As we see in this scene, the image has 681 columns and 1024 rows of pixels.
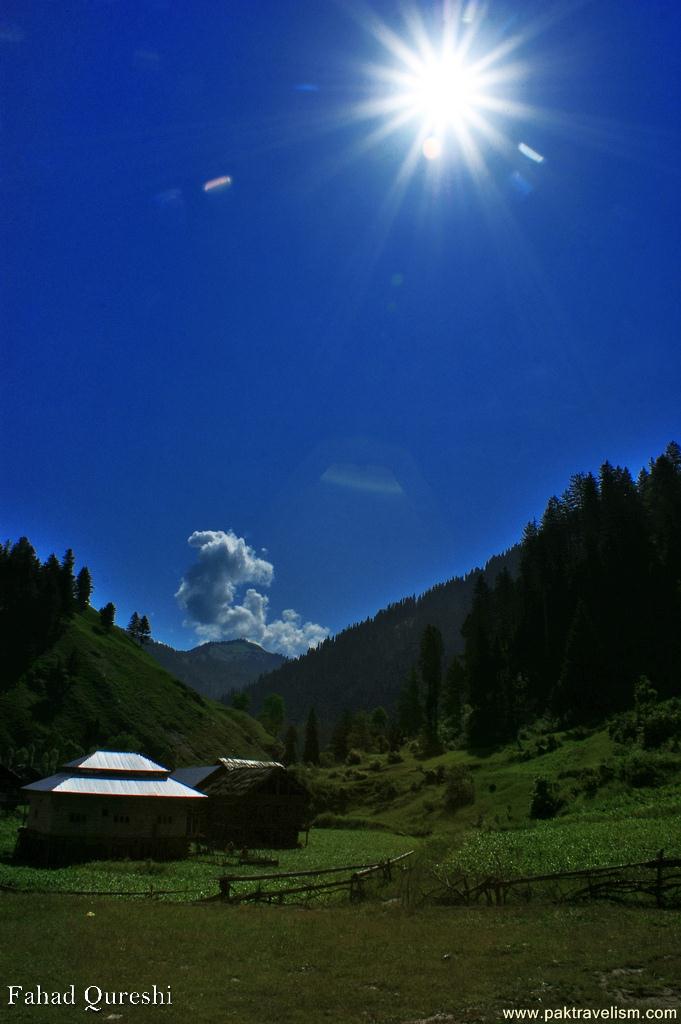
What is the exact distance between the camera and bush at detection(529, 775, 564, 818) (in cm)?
4312

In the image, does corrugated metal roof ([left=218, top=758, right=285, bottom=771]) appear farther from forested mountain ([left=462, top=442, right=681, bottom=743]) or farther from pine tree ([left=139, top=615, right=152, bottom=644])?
pine tree ([left=139, top=615, right=152, bottom=644])

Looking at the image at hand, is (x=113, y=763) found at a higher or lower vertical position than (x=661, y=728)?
lower

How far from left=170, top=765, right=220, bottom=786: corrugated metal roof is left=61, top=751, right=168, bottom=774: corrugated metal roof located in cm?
1391

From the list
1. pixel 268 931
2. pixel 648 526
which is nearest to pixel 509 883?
pixel 268 931

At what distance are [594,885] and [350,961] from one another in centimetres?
923

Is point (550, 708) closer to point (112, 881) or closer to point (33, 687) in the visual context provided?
point (112, 881)

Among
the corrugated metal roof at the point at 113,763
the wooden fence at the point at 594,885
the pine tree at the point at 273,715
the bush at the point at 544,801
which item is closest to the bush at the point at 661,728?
the bush at the point at 544,801

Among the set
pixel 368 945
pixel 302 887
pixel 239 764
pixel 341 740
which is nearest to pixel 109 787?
pixel 239 764

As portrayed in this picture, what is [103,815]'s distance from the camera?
41438mm

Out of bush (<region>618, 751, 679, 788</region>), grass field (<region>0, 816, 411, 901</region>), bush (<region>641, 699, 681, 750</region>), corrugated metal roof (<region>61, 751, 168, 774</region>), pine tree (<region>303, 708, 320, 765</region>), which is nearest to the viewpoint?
grass field (<region>0, 816, 411, 901</region>)

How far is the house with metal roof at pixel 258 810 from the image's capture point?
2085 inches

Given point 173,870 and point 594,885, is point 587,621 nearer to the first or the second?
point 173,870

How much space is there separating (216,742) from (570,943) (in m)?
125

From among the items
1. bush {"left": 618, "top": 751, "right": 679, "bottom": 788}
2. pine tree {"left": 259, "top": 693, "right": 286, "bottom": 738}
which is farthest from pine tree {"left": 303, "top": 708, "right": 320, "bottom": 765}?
bush {"left": 618, "top": 751, "right": 679, "bottom": 788}
